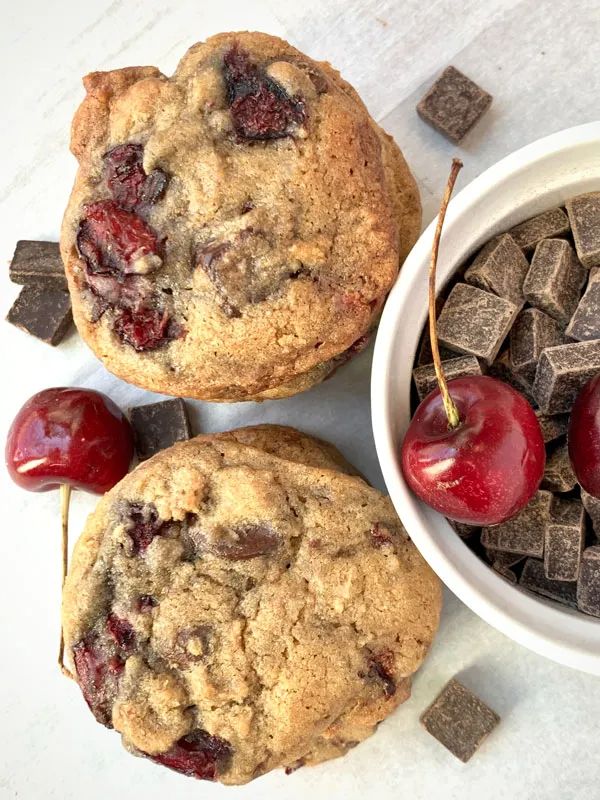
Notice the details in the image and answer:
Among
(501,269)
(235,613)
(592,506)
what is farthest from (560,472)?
(235,613)

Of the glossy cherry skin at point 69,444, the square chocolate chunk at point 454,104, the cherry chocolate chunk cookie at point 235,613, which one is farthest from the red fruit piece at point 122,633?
the square chocolate chunk at point 454,104

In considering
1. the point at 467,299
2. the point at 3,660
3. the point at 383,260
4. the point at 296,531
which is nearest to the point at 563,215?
the point at 467,299

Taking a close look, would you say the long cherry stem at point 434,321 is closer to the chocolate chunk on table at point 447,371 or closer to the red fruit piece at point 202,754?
the chocolate chunk on table at point 447,371

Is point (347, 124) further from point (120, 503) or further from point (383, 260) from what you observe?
point (120, 503)

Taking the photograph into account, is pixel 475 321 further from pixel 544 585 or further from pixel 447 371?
Result: pixel 544 585

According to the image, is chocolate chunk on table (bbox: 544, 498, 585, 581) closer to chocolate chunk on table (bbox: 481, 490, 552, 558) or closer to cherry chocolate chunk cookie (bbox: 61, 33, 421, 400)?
chocolate chunk on table (bbox: 481, 490, 552, 558)

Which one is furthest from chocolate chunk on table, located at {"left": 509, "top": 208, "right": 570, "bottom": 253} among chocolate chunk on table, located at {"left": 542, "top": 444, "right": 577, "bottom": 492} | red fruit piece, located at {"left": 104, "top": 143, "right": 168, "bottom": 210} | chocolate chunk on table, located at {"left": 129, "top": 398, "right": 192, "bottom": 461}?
chocolate chunk on table, located at {"left": 129, "top": 398, "right": 192, "bottom": 461}
